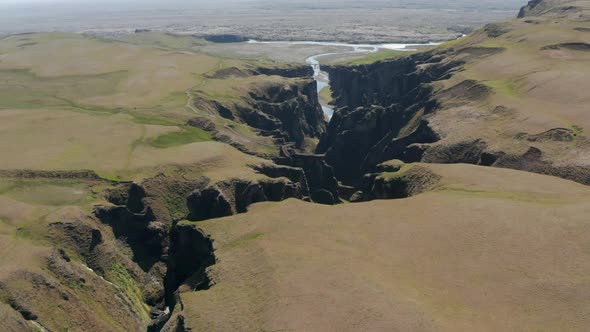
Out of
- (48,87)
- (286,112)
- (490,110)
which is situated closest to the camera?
(490,110)

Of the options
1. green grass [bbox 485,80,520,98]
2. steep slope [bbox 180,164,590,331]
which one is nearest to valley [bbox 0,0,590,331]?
steep slope [bbox 180,164,590,331]

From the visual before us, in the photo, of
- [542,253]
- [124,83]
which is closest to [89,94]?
[124,83]

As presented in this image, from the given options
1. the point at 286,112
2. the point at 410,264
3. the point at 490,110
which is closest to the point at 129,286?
the point at 410,264

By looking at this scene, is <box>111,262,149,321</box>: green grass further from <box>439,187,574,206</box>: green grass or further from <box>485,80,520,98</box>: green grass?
<box>485,80,520,98</box>: green grass

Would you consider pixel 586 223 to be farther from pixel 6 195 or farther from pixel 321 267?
pixel 6 195

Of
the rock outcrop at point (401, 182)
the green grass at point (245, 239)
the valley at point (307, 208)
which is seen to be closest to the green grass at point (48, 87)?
the valley at point (307, 208)

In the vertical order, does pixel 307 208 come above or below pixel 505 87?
below

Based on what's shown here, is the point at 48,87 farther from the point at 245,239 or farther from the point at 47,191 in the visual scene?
the point at 245,239

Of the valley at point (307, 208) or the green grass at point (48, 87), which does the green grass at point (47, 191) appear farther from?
the green grass at point (48, 87)
